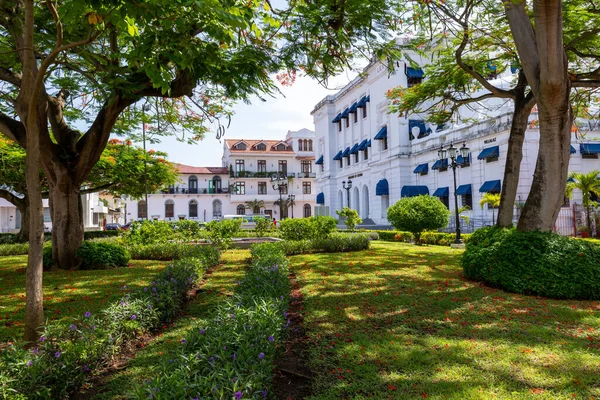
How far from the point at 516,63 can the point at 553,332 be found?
30.2 ft

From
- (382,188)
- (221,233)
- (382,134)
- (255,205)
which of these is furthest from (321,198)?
(221,233)

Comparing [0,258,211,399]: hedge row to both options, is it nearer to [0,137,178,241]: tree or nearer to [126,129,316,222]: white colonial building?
[0,137,178,241]: tree

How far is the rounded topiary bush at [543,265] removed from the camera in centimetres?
661

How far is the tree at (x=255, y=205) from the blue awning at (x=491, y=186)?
1271 inches

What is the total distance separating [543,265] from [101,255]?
10856mm

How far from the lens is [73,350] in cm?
345

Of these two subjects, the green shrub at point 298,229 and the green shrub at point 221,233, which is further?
the green shrub at point 298,229

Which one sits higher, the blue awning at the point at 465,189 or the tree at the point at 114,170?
the tree at the point at 114,170

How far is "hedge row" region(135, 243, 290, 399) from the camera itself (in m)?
2.49

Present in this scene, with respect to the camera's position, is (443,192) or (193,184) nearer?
(443,192)

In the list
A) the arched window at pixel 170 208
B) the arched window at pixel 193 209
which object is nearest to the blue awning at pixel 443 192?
the arched window at pixel 193 209

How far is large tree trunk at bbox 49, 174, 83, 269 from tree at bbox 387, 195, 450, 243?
13.3m

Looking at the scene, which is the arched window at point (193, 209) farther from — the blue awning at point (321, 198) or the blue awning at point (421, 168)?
Result: the blue awning at point (421, 168)

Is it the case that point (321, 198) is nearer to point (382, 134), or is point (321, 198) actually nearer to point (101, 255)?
point (382, 134)
